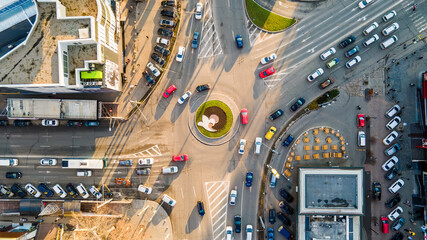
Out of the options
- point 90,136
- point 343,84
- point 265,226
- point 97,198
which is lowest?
point 265,226

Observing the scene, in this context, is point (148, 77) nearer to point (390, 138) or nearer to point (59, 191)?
point (59, 191)

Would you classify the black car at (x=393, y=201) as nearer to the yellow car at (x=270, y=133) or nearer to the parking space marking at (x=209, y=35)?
the yellow car at (x=270, y=133)

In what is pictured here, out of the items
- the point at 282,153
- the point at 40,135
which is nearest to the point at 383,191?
the point at 282,153

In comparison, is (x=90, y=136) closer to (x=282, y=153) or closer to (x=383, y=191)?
(x=282, y=153)

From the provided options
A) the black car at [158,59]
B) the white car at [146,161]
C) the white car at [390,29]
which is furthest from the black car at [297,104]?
the white car at [146,161]

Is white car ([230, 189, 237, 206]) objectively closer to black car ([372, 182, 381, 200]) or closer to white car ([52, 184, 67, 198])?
black car ([372, 182, 381, 200])
